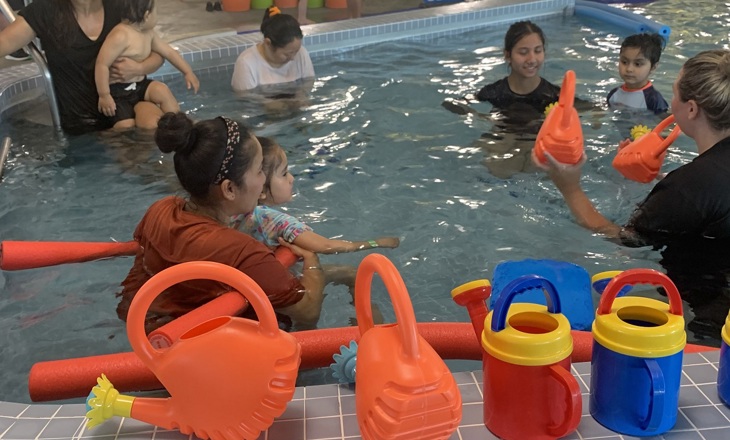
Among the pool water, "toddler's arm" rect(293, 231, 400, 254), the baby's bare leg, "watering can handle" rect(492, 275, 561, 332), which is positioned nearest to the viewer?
"watering can handle" rect(492, 275, 561, 332)

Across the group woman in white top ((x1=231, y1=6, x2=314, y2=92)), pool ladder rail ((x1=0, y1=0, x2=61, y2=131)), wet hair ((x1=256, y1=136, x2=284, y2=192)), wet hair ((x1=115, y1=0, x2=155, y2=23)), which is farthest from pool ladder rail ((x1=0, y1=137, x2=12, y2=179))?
wet hair ((x1=256, y1=136, x2=284, y2=192))

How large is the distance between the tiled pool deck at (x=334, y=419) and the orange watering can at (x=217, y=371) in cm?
11

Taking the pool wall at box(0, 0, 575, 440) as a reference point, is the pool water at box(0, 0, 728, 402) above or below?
below

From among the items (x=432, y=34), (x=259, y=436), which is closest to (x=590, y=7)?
(x=432, y=34)

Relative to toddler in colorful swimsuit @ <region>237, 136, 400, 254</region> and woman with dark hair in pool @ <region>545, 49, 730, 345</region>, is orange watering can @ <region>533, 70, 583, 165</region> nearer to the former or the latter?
woman with dark hair in pool @ <region>545, 49, 730, 345</region>

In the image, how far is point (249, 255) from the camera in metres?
2.26

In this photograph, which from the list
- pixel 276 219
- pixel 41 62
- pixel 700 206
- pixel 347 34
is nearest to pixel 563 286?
pixel 700 206

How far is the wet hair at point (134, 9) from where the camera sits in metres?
4.45

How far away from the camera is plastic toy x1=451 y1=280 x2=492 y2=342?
162 centimetres

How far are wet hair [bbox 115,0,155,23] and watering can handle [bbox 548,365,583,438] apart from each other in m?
3.80

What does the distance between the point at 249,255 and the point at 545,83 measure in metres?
3.00

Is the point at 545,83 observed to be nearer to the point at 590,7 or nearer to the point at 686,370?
the point at 686,370

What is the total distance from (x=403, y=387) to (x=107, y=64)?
3761 millimetres

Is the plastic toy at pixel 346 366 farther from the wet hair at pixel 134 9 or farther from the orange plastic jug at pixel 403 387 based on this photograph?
Result: the wet hair at pixel 134 9
